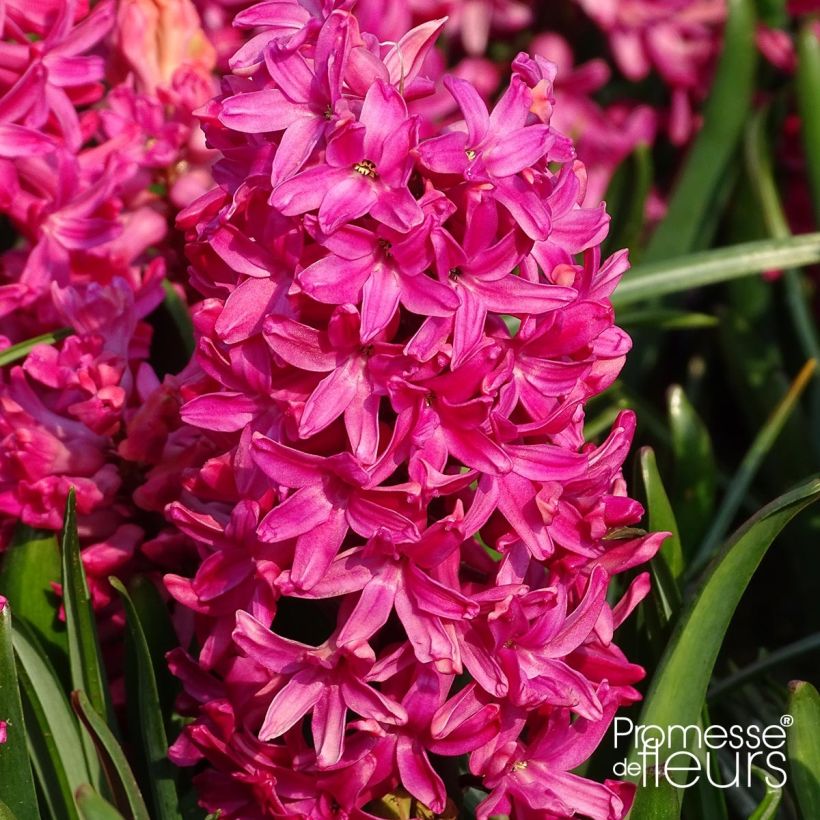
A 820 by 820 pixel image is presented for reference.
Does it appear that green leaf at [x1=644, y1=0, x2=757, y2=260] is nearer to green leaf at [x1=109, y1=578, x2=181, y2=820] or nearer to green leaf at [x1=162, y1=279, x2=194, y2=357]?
green leaf at [x1=162, y1=279, x2=194, y2=357]

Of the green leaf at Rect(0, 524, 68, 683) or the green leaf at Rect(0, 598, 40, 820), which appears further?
the green leaf at Rect(0, 524, 68, 683)

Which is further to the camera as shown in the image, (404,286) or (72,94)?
(72,94)

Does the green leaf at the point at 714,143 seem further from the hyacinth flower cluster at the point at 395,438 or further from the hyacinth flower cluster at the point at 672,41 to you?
the hyacinth flower cluster at the point at 395,438

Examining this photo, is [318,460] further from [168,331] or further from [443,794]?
[168,331]

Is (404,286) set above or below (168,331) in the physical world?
above

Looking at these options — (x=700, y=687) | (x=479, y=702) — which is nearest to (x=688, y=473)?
(x=700, y=687)

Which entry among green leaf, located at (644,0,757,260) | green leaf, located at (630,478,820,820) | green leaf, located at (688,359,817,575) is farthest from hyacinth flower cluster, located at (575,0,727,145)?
green leaf, located at (630,478,820,820)
